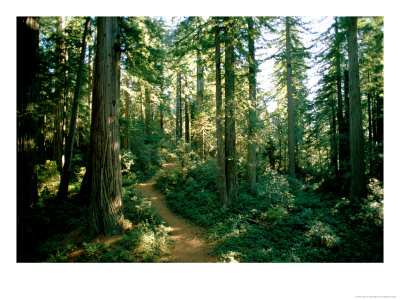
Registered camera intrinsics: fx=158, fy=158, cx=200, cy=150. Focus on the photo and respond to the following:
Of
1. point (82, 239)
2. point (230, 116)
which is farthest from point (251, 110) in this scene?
point (82, 239)

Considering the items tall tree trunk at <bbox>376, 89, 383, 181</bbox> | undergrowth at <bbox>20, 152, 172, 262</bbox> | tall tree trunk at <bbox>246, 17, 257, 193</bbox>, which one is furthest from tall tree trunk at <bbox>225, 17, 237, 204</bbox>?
tall tree trunk at <bbox>376, 89, 383, 181</bbox>

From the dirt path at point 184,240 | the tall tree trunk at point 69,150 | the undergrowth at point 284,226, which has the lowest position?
the dirt path at point 184,240

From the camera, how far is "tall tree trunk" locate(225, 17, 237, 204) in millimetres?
5945

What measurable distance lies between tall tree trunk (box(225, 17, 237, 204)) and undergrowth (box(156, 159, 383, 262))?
2.88 ft

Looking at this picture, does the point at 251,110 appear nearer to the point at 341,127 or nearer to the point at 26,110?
the point at 341,127

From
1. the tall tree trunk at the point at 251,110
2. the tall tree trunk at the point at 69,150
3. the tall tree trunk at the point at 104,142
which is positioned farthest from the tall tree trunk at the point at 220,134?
the tall tree trunk at the point at 69,150

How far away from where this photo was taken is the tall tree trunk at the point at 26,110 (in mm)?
3504

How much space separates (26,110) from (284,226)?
7.37 meters

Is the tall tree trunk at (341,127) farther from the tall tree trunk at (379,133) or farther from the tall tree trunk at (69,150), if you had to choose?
the tall tree trunk at (69,150)

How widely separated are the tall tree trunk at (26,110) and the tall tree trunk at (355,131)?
771 cm
